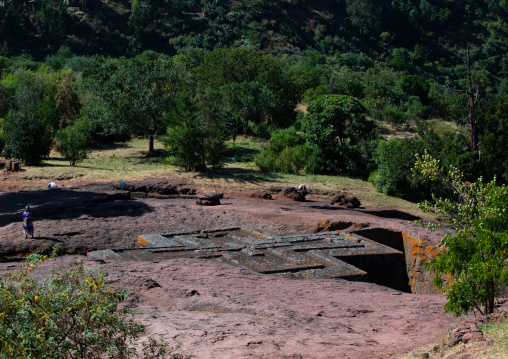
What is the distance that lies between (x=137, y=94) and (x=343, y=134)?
8.65 metres

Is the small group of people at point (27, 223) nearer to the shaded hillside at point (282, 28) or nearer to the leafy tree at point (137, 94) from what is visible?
the leafy tree at point (137, 94)

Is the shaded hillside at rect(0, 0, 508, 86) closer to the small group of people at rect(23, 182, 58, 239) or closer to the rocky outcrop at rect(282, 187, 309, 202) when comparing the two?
the rocky outcrop at rect(282, 187, 309, 202)

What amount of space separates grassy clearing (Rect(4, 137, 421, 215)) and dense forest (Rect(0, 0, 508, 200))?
2.07 feet

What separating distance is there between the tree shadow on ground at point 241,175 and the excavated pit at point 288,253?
749 centimetres

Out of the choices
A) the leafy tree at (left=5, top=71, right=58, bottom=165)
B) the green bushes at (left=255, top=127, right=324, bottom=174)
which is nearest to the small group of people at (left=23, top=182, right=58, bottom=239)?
Answer: the leafy tree at (left=5, top=71, right=58, bottom=165)

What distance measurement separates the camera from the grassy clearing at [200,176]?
17.9 m

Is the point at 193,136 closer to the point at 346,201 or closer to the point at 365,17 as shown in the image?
the point at 346,201

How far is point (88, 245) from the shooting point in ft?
34.5

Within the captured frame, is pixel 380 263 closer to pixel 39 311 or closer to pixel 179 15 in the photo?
pixel 39 311

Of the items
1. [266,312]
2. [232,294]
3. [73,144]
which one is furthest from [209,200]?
[266,312]

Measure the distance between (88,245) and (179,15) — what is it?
2157 inches

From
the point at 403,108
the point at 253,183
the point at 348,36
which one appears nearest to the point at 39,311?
the point at 253,183

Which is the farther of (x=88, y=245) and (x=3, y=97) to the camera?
(x=3, y=97)

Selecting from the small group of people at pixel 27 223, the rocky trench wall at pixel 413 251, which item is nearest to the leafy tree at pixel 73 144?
the small group of people at pixel 27 223
